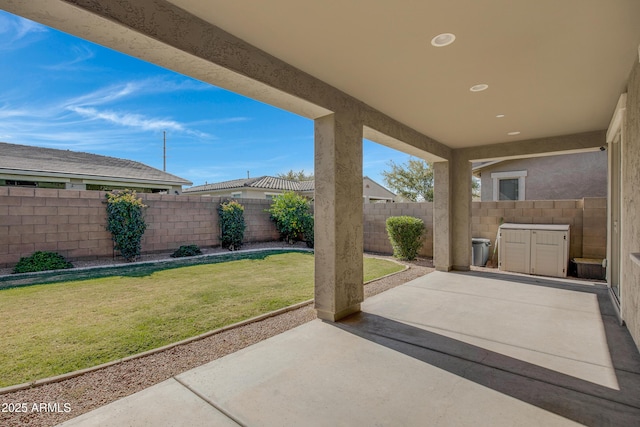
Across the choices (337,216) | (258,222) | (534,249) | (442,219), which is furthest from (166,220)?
(534,249)

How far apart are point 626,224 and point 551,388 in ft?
7.92

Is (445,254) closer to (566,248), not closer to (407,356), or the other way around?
(566,248)

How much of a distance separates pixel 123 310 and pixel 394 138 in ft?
16.2

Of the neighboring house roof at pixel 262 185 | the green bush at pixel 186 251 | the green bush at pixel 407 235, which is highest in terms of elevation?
the neighboring house roof at pixel 262 185

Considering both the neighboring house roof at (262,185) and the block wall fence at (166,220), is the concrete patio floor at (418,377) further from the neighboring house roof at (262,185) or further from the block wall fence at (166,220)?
the neighboring house roof at (262,185)

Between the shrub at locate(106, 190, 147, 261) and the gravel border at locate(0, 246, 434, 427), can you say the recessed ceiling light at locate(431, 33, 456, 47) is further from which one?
the shrub at locate(106, 190, 147, 261)

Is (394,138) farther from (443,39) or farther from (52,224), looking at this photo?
(52,224)

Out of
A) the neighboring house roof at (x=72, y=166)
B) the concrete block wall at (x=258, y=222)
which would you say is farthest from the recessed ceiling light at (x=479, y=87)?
the neighboring house roof at (x=72, y=166)

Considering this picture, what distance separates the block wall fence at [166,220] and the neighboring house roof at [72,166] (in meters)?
5.06

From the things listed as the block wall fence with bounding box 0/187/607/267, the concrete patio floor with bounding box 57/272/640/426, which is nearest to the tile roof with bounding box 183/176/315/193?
the block wall fence with bounding box 0/187/607/267

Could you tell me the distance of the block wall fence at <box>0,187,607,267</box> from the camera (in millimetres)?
6613

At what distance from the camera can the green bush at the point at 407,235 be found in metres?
8.39

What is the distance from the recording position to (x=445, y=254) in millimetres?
7148

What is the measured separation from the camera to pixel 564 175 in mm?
9648
